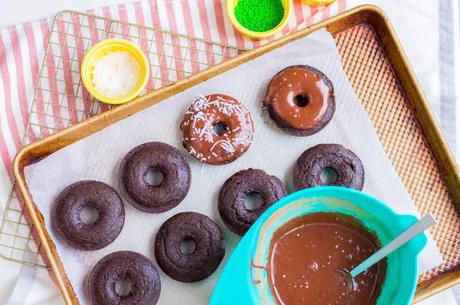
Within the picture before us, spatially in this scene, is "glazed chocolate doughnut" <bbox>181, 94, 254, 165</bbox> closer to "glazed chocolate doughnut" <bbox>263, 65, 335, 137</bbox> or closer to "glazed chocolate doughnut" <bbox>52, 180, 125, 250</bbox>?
"glazed chocolate doughnut" <bbox>263, 65, 335, 137</bbox>

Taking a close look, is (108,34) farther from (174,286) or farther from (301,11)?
(174,286)

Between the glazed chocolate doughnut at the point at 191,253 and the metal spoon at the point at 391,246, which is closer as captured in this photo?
the metal spoon at the point at 391,246

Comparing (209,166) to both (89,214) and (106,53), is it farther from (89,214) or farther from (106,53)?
(106,53)

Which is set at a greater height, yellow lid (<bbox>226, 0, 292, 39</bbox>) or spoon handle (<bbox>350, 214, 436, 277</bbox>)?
yellow lid (<bbox>226, 0, 292, 39</bbox>)

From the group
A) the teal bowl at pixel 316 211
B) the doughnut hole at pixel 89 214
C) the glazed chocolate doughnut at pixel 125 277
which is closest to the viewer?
the teal bowl at pixel 316 211

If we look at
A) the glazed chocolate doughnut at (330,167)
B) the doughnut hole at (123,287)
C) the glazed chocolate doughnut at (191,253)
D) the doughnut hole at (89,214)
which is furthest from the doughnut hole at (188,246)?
the glazed chocolate doughnut at (330,167)

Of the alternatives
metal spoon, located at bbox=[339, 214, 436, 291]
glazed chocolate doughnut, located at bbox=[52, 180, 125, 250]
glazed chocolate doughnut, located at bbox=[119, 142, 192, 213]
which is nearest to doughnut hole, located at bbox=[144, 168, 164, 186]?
glazed chocolate doughnut, located at bbox=[119, 142, 192, 213]

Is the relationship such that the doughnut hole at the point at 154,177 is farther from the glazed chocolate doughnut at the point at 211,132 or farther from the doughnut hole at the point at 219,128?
the doughnut hole at the point at 219,128

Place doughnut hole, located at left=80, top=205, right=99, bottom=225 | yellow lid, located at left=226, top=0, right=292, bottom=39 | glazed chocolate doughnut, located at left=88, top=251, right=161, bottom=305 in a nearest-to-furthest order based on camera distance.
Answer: glazed chocolate doughnut, located at left=88, top=251, right=161, bottom=305
doughnut hole, located at left=80, top=205, right=99, bottom=225
yellow lid, located at left=226, top=0, right=292, bottom=39
